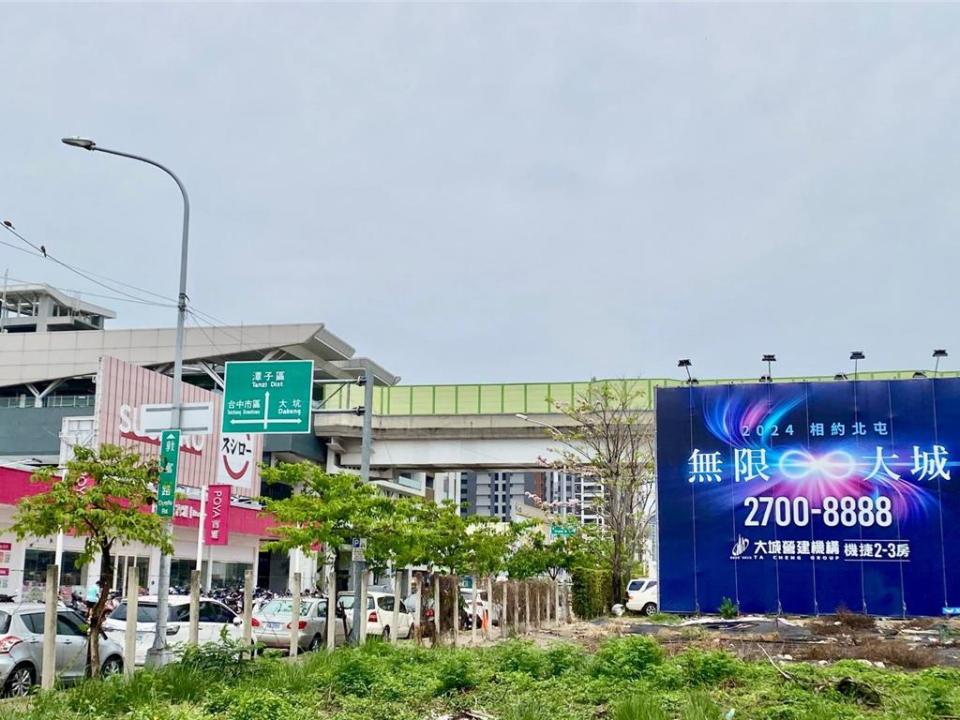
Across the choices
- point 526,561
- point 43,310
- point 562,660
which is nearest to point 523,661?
point 562,660

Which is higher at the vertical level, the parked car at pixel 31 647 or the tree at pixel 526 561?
the tree at pixel 526 561

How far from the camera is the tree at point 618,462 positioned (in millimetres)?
39219

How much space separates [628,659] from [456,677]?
2.45 m

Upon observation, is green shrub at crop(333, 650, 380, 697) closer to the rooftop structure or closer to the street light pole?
the street light pole

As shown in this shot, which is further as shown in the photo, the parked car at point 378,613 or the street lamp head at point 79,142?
the parked car at point 378,613

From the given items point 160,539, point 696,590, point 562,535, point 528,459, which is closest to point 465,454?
point 528,459

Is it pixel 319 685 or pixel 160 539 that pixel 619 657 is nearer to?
pixel 319 685

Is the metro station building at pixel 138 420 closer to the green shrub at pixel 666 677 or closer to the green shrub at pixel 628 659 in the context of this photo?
the green shrub at pixel 628 659

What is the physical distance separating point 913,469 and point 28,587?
26.8m

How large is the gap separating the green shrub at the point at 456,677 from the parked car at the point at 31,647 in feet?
15.2

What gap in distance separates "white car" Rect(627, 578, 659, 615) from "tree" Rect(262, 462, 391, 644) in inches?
702

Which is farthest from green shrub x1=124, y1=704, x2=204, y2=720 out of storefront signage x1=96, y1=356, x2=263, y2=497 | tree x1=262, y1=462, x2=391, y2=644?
storefront signage x1=96, y1=356, x2=263, y2=497

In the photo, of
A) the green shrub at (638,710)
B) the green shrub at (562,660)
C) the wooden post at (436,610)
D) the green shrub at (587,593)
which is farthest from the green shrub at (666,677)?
the green shrub at (587,593)

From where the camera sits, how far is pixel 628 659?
47.5 ft
